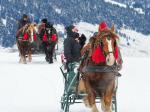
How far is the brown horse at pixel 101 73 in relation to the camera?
10211 millimetres

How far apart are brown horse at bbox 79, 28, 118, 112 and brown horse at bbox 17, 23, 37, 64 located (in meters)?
15.9

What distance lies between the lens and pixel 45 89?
1681 centimetres

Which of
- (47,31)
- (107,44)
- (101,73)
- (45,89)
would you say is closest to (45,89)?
(45,89)

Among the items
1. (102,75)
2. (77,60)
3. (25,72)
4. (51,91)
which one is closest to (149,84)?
(51,91)

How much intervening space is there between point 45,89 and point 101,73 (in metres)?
6.51

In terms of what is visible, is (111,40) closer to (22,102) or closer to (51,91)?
(22,102)

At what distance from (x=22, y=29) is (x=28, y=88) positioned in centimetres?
1021

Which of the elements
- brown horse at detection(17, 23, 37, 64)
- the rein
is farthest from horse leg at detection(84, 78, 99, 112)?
brown horse at detection(17, 23, 37, 64)

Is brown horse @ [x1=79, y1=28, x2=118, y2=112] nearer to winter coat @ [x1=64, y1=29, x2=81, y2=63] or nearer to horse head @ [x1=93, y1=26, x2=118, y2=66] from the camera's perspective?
horse head @ [x1=93, y1=26, x2=118, y2=66]

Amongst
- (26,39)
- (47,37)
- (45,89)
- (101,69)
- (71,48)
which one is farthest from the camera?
(47,37)

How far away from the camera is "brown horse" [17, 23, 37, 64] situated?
26703 mm

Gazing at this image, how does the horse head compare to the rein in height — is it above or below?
above

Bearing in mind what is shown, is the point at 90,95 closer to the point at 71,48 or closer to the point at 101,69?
the point at 101,69

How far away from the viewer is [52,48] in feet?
90.2
